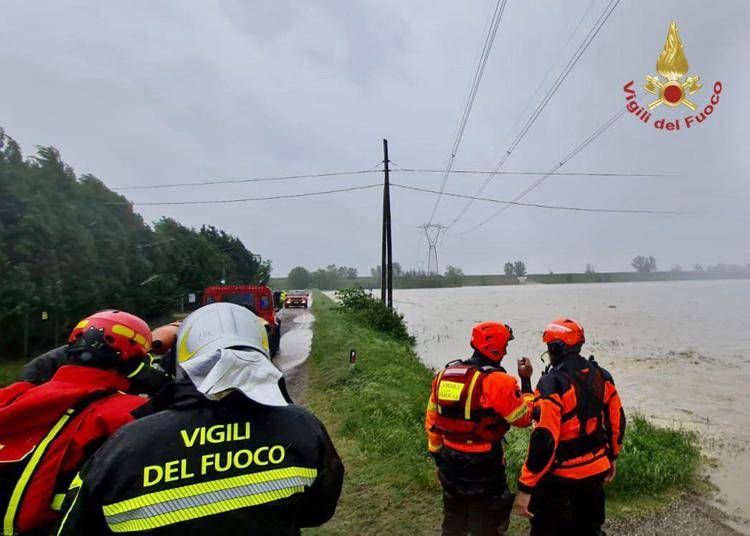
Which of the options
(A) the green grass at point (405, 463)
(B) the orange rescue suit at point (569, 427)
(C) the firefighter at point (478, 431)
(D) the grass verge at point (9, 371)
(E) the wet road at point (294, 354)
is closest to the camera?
(B) the orange rescue suit at point (569, 427)

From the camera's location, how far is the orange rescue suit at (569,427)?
3.15 meters

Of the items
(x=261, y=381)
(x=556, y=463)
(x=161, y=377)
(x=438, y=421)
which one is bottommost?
(x=556, y=463)

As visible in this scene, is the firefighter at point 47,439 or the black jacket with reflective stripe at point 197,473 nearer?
the black jacket with reflective stripe at point 197,473

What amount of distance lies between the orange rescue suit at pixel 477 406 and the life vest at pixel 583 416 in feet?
1.00

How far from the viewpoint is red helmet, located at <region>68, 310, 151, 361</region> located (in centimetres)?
224

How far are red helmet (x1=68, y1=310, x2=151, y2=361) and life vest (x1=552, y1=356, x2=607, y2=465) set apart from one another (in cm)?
259

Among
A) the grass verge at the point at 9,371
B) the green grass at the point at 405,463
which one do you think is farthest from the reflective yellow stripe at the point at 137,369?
the grass verge at the point at 9,371

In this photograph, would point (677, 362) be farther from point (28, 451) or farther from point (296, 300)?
point (296, 300)

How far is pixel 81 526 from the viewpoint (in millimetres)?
1400

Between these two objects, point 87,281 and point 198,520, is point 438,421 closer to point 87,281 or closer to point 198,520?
point 198,520

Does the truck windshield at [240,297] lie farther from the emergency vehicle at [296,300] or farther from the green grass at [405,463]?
the emergency vehicle at [296,300]

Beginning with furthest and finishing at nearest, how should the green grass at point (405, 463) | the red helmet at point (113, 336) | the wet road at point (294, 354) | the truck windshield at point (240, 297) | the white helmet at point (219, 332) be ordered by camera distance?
the truck windshield at point (240, 297) < the wet road at point (294, 354) < the green grass at point (405, 463) < the red helmet at point (113, 336) < the white helmet at point (219, 332)

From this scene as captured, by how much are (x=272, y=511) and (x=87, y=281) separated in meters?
17.2

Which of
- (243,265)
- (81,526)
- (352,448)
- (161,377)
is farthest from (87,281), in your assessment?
(243,265)
